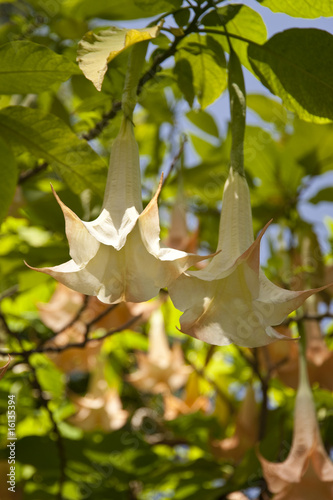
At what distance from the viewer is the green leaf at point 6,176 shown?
905 mm

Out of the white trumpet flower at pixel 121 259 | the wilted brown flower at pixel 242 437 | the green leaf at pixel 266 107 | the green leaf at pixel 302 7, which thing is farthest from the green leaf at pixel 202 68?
the wilted brown flower at pixel 242 437

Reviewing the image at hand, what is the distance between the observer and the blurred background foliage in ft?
2.93

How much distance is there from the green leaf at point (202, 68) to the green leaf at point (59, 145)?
197 mm

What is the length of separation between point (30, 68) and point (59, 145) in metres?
0.13

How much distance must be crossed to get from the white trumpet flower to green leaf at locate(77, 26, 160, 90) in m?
0.15

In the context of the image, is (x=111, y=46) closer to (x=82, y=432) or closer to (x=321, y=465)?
(x=321, y=465)

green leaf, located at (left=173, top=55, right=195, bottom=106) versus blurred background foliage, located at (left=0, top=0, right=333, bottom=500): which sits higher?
green leaf, located at (left=173, top=55, right=195, bottom=106)

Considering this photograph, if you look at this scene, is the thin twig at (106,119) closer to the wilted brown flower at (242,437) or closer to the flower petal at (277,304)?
the flower petal at (277,304)

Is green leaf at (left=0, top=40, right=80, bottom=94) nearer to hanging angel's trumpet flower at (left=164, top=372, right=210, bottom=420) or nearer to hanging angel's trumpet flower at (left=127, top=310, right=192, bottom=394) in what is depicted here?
hanging angel's trumpet flower at (left=127, top=310, right=192, bottom=394)

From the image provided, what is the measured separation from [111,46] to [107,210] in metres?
0.19

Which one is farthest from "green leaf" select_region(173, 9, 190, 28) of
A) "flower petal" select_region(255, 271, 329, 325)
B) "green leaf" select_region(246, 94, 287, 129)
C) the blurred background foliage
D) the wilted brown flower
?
the wilted brown flower

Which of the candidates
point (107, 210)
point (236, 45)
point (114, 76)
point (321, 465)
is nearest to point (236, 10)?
point (236, 45)

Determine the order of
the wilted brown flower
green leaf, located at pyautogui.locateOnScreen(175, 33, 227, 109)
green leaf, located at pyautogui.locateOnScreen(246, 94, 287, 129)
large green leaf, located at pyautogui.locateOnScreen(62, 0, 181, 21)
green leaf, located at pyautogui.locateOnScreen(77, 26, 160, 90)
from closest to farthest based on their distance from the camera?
1. green leaf, located at pyautogui.locateOnScreen(77, 26, 160, 90)
2. green leaf, located at pyautogui.locateOnScreen(175, 33, 227, 109)
3. large green leaf, located at pyautogui.locateOnScreen(62, 0, 181, 21)
4. the wilted brown flower
5. green leaf, located at pyautogui.locateOnScreen(246, 94, 287, 129)

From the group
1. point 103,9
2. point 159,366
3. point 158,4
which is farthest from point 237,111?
point 159,366
